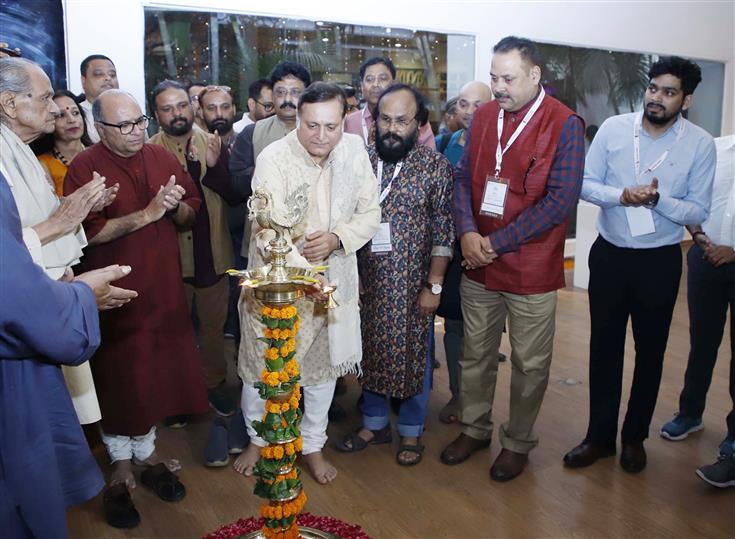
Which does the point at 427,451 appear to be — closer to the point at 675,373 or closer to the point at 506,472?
the point at 506,472

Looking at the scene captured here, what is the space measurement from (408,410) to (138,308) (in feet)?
4.38

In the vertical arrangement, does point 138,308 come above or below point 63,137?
below

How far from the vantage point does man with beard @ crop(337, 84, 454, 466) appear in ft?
9.65

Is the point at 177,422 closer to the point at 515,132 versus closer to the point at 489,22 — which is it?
the point at 515,132

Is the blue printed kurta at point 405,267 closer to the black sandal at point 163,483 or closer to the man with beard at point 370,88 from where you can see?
the man with beard at point 370,88

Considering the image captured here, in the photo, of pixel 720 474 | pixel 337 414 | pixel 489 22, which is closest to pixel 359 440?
pixel 337 414

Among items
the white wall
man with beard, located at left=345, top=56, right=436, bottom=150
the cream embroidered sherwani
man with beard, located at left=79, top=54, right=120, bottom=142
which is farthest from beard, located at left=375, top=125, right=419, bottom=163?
the white wall

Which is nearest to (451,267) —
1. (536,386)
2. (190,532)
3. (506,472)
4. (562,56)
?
(536,386)

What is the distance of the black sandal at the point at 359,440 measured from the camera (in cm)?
324

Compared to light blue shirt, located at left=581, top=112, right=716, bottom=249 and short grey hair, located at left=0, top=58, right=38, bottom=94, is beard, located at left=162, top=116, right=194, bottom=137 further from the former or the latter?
light blue shirt, located at left=581, top=112, right=716, bottom=249

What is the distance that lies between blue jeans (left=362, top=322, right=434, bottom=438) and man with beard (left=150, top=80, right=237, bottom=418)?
843 mm

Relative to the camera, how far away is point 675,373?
4230 millimetres

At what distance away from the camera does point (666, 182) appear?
9.46 feet

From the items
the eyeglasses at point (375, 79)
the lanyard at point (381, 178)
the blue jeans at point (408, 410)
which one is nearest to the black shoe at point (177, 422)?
the blue jeans at point (408, 410)
